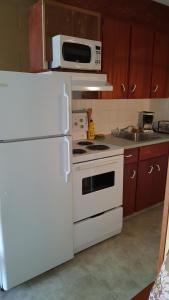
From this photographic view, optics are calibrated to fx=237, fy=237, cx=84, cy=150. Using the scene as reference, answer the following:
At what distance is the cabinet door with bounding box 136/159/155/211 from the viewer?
281 centimetres

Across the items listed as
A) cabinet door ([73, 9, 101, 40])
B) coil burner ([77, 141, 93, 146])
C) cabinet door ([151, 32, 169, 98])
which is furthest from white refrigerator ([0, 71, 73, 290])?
cabinet door ([151, 32, 169, 98])

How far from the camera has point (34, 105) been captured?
168 centimetres

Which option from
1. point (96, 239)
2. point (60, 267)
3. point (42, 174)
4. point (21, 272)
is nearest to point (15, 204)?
point (42, 174)

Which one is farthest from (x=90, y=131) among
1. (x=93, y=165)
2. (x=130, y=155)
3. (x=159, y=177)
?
(x=159, y=177)

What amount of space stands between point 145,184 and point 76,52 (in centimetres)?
171

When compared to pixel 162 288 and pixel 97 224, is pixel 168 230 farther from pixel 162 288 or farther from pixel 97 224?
pixel 97 224

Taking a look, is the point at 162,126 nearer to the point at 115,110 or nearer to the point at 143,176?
the point at 115,110

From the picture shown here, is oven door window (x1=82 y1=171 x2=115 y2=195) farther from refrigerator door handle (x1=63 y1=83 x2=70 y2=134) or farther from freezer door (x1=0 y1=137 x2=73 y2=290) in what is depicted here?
refrigerator door handle (x1=63 y1=83 x2=70 y2=134)

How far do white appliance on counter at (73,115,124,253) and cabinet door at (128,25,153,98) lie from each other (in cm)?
92

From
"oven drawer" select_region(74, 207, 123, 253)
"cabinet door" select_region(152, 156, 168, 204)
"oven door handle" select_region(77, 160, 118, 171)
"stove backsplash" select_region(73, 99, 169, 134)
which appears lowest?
"oven drawer" select_region(74, 207, 123, 253)

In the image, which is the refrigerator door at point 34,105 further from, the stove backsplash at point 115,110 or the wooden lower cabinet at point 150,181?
the wooden lower cabinet at point 150,181

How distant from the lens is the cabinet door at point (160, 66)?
3.00 meters

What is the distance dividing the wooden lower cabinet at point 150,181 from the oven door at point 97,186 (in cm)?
47

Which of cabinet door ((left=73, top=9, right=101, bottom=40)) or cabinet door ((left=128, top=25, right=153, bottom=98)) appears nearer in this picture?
cabinet door ((left=73, top=9, right=101, bottom=40))
